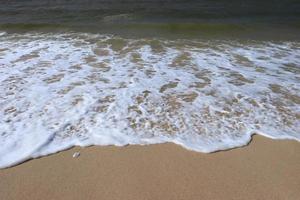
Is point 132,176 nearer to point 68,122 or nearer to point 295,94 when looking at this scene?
point 68,122

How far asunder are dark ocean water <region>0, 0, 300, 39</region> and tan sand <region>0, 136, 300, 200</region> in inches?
291

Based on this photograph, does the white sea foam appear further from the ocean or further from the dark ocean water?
the dark ocean water

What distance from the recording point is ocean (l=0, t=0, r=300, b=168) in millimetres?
3959

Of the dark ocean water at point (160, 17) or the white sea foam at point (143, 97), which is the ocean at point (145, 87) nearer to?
the white sea foam at point (143, 97)

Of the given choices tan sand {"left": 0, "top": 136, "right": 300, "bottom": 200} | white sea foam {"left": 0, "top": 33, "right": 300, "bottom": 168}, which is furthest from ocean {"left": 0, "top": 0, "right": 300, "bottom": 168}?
tan sand {"left": 0, "top": 136, "right": 300, "bottom": 200}

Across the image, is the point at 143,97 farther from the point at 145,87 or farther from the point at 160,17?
the point at 160,17

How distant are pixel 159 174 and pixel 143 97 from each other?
191 centimetres

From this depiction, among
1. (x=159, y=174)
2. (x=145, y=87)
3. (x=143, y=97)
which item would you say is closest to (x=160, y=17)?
(x=145, y=87)

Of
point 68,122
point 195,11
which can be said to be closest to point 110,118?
point 68,122

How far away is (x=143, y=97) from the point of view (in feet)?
16.5

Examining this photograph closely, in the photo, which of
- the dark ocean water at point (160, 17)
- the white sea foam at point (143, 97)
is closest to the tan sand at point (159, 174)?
the white sea foam at point (143, 97)

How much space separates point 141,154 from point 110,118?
0.89 metres

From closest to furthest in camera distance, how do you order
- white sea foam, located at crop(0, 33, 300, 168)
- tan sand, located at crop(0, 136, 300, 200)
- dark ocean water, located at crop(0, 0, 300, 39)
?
tan sand, located at crop(0, 136, 300, 200)
white sea foam, located at crop(0, 33, 300, 168)
dark ocean water, located at crop(0, 0, 300, 39)

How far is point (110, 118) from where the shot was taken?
434 centimetres
